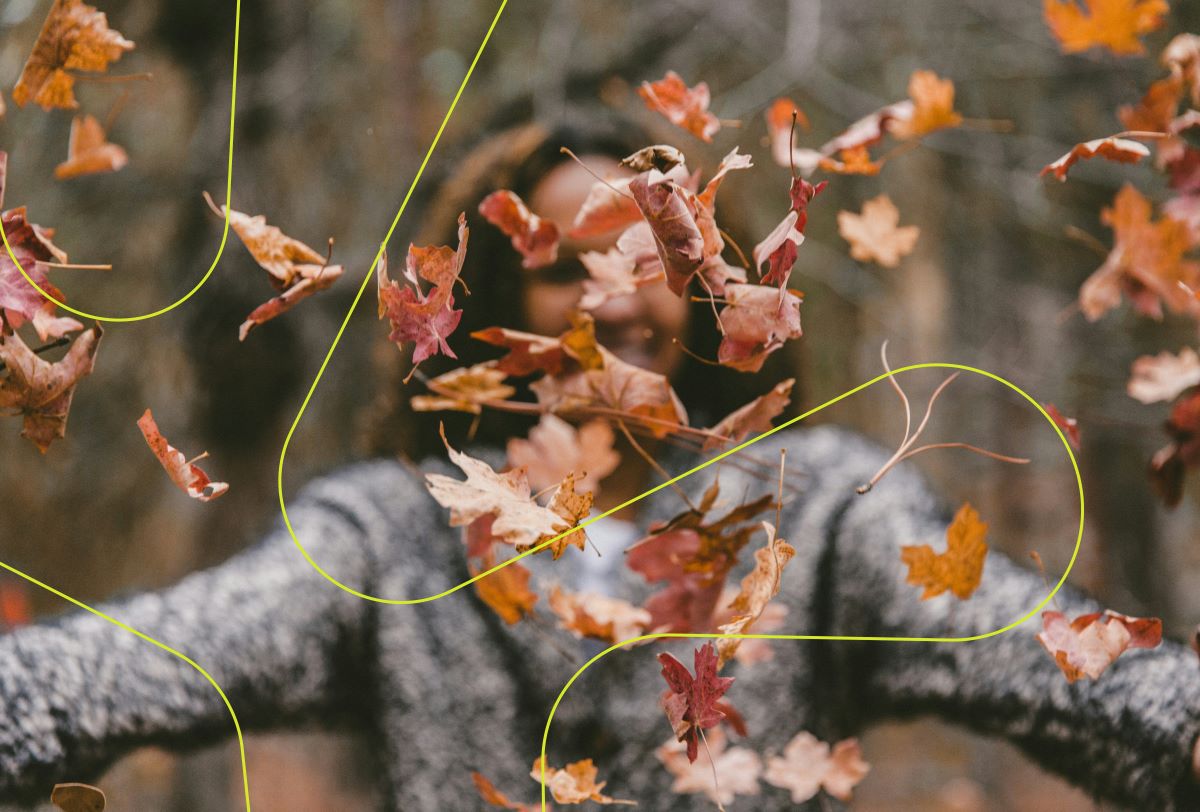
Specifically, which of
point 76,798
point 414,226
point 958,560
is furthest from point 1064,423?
point 414,226

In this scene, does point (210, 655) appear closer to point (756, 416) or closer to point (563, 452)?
point (563, 452)

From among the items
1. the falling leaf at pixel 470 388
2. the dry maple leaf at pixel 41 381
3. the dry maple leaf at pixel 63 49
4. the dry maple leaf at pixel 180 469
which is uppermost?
the dry maple leaf at pixel 63 49

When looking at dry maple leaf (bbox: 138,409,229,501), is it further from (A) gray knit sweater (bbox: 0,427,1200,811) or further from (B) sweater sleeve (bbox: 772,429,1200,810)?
(B) sweater sleeve (bbox: 772,429,1200,810)

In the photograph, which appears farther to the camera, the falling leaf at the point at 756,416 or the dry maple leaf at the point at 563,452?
the dry maple leaf at the point at 563,452

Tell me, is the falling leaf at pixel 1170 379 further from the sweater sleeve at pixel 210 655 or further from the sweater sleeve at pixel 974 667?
the sweater sleeve at pixel 210 655

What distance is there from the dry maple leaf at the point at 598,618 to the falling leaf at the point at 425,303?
0.17 m

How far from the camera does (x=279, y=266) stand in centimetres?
37

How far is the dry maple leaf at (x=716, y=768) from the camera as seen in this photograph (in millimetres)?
588

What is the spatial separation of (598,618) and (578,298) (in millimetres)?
280

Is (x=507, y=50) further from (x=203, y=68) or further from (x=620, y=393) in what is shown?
(x=620, y=393)

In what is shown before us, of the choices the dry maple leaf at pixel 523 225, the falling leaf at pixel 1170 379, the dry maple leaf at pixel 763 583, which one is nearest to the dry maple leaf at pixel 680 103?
the dry maple leaf at pixel 523 225

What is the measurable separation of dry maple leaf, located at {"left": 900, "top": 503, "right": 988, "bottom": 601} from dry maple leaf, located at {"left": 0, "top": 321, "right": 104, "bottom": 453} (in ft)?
1.09

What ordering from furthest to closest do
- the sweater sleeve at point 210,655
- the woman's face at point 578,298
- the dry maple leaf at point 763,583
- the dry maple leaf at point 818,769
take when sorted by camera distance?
the woman's face at point 578,298, the dry maple leaf at point 818,769, the sweater sleeve at point 210,655, the dry maple leaf at point 763,583

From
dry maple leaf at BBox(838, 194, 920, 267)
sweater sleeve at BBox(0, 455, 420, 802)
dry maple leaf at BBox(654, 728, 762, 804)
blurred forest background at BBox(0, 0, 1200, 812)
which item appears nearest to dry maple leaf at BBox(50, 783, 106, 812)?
sweater sleeve at BBox(0, 455, 420, 802)
